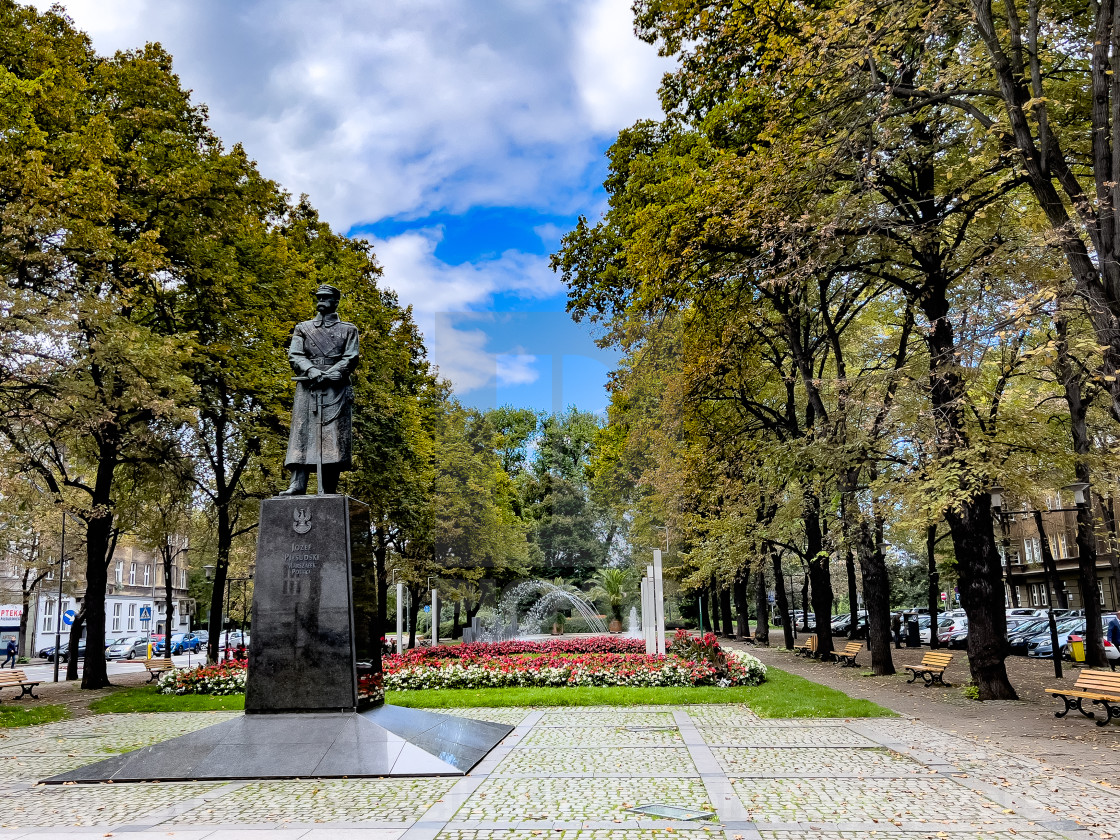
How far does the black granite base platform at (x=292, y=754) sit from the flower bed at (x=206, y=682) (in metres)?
9.89

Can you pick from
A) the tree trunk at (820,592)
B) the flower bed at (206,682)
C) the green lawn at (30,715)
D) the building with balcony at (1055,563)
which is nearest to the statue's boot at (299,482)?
the green lawn at (30,715)

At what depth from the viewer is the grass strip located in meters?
16.9

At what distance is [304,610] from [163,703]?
32.1 ft

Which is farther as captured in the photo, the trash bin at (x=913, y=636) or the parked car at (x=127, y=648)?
the parked car at (x=127, y=648)

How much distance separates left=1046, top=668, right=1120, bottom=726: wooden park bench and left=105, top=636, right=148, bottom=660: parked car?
45042 millimetres

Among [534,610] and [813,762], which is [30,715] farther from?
[534,610]

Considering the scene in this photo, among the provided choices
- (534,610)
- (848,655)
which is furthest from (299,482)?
(534,610)

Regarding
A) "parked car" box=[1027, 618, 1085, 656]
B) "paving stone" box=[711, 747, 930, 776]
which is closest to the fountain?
"parked car" box=[1027, 618, 1085, 656]

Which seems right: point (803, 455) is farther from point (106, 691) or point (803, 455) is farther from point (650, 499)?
point (650, 499)

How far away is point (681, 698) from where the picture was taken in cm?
1656

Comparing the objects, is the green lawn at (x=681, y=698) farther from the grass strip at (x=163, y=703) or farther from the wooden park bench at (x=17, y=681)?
the wooden park bench at (x=17, y=681)

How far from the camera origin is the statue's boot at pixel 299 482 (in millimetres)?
10930

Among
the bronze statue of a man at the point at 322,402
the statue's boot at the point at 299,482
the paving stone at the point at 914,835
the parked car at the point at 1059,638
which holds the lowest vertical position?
the parked car at the point at 1059,638

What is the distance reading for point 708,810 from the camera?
743 centimetres
